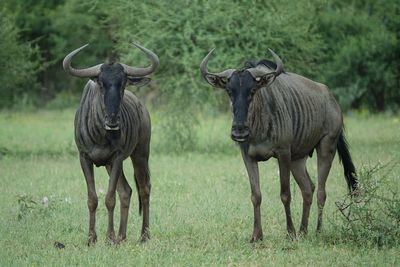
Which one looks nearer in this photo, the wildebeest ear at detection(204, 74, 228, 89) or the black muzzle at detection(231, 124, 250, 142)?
the black muzzle at detection(231, 124, 250, 142)

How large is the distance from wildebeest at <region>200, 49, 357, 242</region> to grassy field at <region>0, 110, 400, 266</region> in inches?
22.1

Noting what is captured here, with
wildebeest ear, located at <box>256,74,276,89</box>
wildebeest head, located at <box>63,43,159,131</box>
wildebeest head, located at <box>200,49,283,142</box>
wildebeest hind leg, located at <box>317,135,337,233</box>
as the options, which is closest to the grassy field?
wildebeest hind leg, located at <box>317,135,337,233</box>

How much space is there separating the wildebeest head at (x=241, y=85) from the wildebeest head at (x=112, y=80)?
816mm

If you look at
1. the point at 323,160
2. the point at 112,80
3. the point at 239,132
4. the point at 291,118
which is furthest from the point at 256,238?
the point at 112,80

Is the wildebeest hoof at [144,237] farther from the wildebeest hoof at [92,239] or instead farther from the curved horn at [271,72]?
the curved horn at [271,72]

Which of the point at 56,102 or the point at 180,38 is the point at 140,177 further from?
the point at 56,102

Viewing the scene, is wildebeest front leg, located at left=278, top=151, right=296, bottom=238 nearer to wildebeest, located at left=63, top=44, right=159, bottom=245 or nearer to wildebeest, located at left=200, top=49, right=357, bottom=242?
wildebeest, located at left=200, top=49, right=357, bottom=242

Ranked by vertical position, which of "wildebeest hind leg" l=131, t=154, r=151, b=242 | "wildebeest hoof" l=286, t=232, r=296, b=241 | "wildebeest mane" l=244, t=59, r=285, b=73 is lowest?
"wildebeest hoof" l=286, t=232, r=296, b=241

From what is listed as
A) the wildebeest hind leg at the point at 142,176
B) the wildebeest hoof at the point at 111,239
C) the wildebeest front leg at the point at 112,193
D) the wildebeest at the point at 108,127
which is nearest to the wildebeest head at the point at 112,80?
the wildebeest at the point at 108,127

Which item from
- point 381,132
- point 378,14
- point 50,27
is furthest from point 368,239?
point 50,27

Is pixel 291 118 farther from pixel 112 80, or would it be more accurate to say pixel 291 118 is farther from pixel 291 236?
pixel 112 80

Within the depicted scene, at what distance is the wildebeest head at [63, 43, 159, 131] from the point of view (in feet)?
31.1

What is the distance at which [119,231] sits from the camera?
10062 mm

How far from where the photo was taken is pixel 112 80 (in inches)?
377
